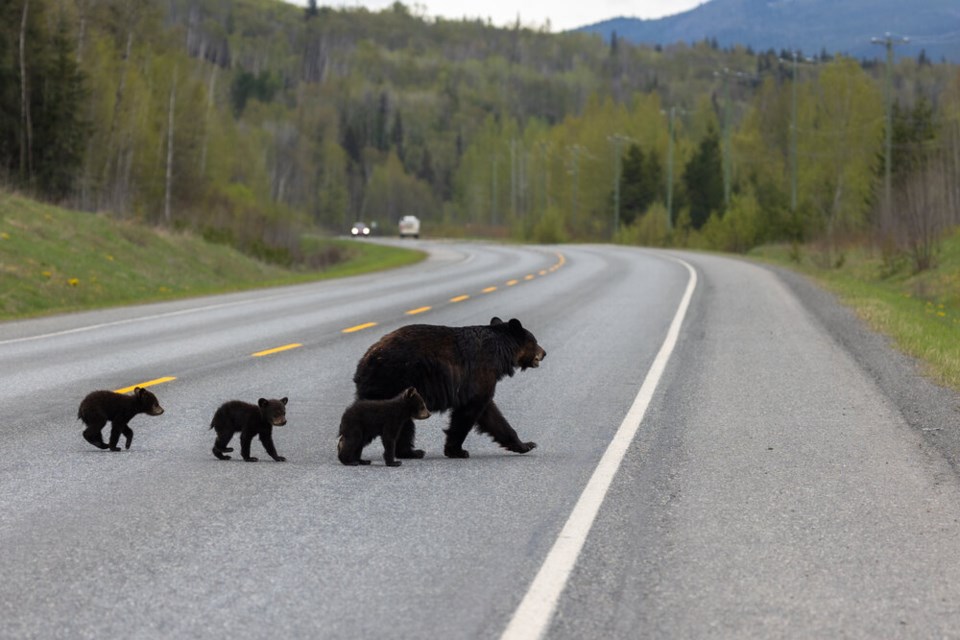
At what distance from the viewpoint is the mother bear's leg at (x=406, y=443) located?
867 cm

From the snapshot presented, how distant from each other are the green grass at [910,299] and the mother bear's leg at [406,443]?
641cm

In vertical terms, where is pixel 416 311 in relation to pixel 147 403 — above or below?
below

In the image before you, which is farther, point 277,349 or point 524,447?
point 277,349

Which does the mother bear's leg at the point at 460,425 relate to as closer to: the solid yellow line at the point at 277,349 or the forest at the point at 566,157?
the solid yellow line at the point at 277,349

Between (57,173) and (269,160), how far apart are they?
121434 mm

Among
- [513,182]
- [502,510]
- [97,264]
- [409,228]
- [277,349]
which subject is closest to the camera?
[502,510]

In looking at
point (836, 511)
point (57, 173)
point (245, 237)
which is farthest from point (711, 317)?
point (57, 173)

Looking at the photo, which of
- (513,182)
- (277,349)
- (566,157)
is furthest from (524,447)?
(513,182)

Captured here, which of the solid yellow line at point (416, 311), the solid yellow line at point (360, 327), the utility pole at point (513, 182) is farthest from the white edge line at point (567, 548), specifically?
the utility pole at point (513, 182)

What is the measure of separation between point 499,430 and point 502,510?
1.91 m

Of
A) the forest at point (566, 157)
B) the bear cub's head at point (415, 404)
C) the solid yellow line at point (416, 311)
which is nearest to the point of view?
the bear cub's head at point (415, 404)

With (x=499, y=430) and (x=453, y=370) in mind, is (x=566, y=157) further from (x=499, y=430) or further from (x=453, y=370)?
(x=453, y=370)

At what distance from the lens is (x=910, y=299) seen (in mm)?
28500

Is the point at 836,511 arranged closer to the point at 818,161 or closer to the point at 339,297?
the point at 339,297
